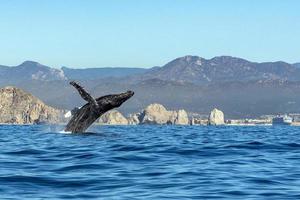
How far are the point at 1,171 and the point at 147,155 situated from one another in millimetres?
7245

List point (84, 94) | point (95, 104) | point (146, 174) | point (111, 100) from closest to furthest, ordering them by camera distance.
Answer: point (146, 174) → point (84, 94) → point (95, 104) → point (111, 100)

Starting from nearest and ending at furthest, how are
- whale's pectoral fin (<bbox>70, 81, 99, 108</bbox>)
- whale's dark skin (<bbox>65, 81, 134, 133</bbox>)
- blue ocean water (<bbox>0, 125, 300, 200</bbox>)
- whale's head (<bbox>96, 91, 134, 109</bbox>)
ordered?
blue ocean water (<bbox>0, 125, 300, 200</bbox>), whale's pectoral fin (<bbox>70, 81, 99, 108</bbox>), whale's dark skin (<bbox>65, 81, 134, 133</bbox>), whale's head (<bbox>96, 91, 134, 109</bbox>)

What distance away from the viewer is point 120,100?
127 ft

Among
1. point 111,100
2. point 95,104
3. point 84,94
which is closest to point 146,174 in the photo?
point 84,94

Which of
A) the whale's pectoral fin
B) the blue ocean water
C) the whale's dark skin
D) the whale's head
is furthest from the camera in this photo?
the whale's head

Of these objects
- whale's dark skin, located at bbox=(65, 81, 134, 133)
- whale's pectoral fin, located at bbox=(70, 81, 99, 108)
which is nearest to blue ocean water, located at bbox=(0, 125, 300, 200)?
whale's pectoral fin, located at bbox=(70, 81, 99, 108)

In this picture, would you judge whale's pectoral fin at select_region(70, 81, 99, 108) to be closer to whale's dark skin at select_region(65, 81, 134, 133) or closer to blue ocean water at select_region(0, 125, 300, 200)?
whale's dark skin at select_region(65, 81, 134, 133)

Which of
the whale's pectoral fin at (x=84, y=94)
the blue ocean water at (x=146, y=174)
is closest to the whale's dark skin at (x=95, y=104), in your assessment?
the whale's pectoral fin at (x=84, y=94)

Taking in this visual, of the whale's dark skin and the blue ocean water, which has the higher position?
the whale's dark skin

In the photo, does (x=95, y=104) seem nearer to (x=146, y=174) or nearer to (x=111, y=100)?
(x=111, y=100)

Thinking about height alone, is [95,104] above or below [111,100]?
below

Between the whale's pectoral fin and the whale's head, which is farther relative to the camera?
the whale's head

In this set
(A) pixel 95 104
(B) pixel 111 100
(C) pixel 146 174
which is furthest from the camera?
(B) pixel 111 100

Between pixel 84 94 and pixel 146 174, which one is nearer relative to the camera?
pixel 146 174
